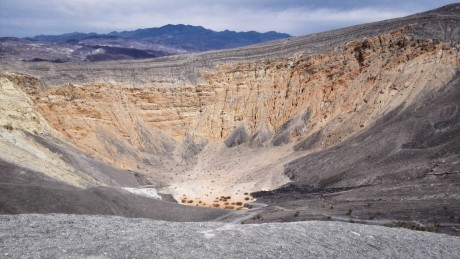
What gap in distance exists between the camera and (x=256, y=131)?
44875 mm

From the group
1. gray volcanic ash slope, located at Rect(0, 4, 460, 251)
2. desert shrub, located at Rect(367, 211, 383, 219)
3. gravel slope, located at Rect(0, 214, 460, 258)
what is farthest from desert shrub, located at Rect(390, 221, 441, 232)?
gravel slope, located at Rect(0, 214, 460, 258)

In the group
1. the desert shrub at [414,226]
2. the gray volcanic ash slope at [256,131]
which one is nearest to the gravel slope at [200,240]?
the desert shrub at [414,226]

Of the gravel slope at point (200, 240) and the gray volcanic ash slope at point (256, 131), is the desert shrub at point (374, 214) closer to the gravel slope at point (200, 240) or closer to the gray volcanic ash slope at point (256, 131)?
the gray volcanic ash slope at point (256, 131)

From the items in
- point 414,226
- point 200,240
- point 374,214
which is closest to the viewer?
point 200,240

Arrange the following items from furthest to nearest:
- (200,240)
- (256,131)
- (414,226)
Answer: (256,131) → (414,226) → (200,240)

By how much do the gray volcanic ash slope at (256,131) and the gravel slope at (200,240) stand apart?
447 cm

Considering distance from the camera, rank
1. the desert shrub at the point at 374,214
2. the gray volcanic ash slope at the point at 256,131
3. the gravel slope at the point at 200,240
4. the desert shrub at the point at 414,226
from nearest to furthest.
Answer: the gravel slope at the point at 200,240
the desert shrub at the point at 414,226
the desert shrub at the point at 374,214
the gray volcanic ash slope at the point at 256,131

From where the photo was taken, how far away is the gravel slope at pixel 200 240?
1172 cm

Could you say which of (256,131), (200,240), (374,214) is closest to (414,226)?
(374,214)

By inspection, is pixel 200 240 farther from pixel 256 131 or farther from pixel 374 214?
pixel 256 131

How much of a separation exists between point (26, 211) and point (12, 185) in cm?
230

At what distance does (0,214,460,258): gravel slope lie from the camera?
461 inches

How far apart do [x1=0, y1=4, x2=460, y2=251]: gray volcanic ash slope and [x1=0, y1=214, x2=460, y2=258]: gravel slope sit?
14.7 feet

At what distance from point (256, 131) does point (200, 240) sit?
106 ft
